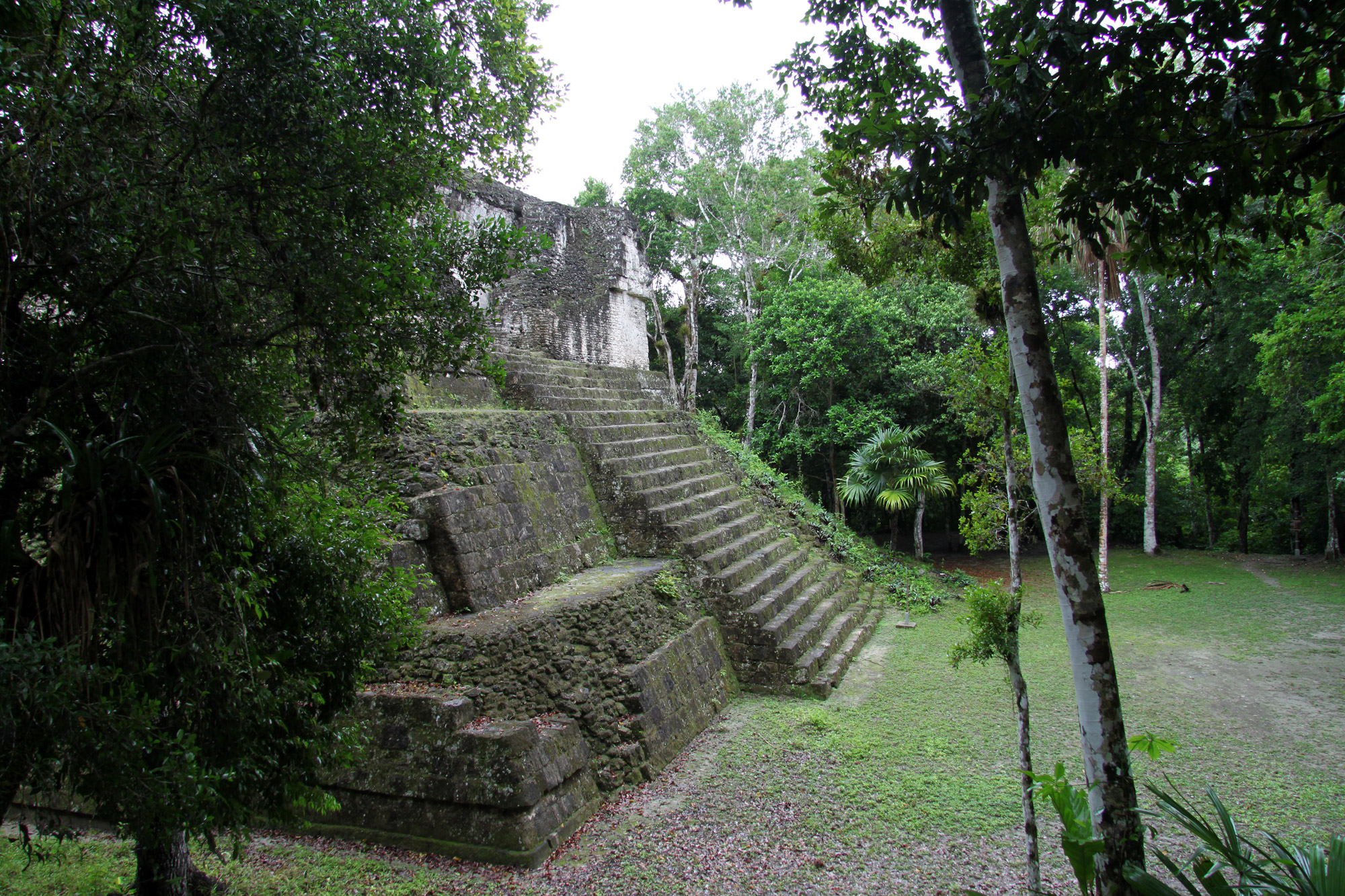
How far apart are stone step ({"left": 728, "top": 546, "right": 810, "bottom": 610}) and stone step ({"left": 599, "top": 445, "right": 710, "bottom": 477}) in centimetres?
170

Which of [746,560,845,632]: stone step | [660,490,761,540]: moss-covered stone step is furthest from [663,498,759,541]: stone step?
[746,560,845,632]: stone step

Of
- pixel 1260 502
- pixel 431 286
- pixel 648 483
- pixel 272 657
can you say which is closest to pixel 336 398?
pixel 431 286

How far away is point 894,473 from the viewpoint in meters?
11.3

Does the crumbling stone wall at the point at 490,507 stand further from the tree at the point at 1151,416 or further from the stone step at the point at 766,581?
the tree at the point at 1151,416

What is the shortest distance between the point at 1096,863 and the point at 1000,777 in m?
1.65

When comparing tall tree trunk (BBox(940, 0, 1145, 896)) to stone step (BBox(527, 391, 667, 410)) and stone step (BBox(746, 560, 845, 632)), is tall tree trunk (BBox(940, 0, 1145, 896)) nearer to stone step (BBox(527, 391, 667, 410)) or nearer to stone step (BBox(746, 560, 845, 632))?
stone step (BBox(746, 560, 845, 632))

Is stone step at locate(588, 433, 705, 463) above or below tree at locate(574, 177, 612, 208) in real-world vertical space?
below

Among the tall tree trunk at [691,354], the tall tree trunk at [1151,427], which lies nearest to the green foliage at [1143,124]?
the tall tree trunk at [691,354]

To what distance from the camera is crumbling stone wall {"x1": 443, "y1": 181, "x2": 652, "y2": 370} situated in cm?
1027

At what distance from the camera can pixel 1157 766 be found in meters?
4.24

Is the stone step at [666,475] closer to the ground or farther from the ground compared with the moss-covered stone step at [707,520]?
farther from the ground

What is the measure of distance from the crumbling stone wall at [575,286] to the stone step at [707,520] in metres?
3.58

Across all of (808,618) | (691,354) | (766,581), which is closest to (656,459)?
(766,581)

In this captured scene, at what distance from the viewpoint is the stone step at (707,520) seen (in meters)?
6.76
